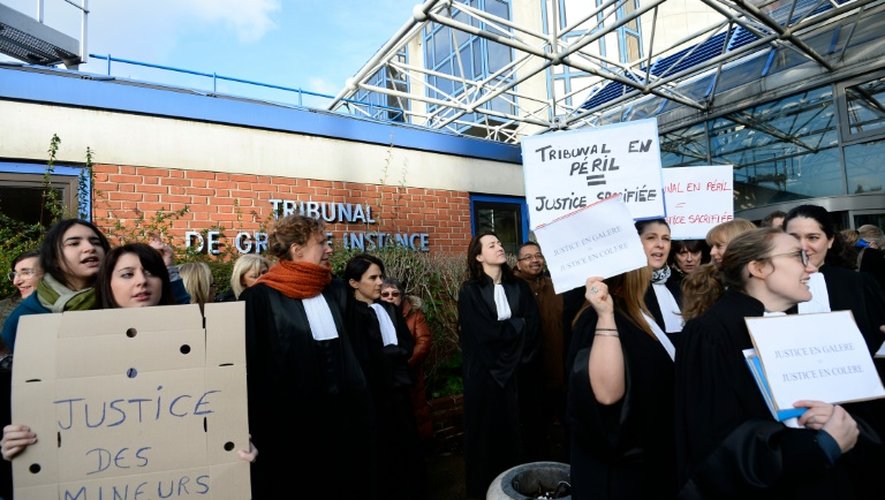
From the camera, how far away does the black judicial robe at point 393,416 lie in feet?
11.3

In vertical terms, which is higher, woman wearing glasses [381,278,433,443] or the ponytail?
the ponytail

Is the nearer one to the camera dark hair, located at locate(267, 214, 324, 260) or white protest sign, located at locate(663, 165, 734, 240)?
dark hair, located at locate(267, 214, 324, 260)

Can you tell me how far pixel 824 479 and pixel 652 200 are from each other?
135 centimetres

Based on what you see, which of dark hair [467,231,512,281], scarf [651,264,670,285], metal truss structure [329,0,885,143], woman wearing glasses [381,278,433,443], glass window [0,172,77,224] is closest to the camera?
scarf [651,264,670,285]

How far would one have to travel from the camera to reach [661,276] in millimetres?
2824

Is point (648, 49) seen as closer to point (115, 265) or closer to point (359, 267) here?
point (359, 267)

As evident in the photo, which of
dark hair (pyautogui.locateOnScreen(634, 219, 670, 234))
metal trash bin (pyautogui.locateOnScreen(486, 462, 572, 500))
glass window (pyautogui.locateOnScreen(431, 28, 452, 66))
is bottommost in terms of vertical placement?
metal trash bin (pyautogui.locateOnScreen(486, 462, 572, 500))

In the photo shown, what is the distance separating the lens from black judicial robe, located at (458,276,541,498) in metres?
3.60

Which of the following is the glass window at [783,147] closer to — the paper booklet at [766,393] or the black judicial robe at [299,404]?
the paper booklet at [766,393]

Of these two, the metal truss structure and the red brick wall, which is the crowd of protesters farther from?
the metal truss structure

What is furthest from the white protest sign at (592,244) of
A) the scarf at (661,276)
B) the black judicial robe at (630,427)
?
the scarf at (661,276)

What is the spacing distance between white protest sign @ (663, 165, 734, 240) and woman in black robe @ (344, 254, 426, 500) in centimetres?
235

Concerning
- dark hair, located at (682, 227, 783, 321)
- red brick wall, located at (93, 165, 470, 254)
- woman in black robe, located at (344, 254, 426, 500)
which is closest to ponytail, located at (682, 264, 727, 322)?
dark hair, located at (682, 227, 783, 321)

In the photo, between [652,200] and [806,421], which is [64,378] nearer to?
[806,421]
